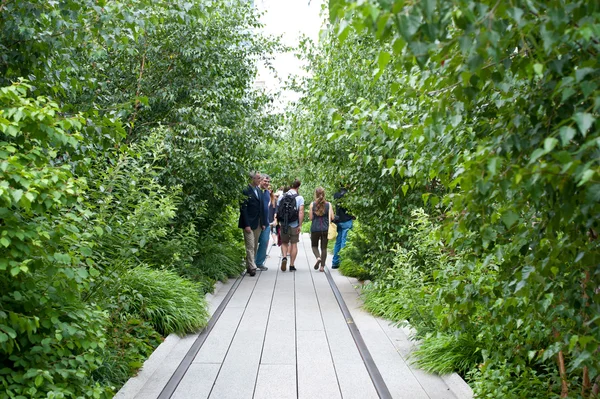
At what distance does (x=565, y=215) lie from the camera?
2.30 metres

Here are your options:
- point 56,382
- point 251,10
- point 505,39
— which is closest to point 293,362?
point 56,382

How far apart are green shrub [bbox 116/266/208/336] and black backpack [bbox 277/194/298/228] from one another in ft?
19.7

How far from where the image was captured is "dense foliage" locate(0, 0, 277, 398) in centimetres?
337

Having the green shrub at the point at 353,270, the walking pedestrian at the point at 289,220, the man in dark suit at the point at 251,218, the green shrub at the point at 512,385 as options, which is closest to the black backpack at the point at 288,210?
the walking pedestrian at the point at 289,220

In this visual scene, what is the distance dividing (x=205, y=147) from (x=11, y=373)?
6.46 metres

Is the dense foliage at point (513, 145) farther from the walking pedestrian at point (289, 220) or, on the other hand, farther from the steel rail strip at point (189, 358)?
the walking pedestrian at point (289, 220)

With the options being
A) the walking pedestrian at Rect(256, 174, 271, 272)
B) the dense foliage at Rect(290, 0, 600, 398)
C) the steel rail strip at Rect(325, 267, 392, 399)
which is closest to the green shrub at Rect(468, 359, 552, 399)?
the dense foliage at Rect(290, 0, 600, 398)

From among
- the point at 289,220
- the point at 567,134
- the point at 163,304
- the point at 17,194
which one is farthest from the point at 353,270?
the point at 567,134

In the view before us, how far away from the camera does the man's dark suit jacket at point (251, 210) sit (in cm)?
1285

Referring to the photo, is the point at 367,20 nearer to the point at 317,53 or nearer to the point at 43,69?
the point at 43,69

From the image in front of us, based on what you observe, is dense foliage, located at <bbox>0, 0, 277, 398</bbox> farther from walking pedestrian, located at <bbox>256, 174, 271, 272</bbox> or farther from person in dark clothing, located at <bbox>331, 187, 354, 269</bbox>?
person in dark clothing, located at <bbox>331, 187, 354, 269</bbox>

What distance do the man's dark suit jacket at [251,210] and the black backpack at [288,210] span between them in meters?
0.80

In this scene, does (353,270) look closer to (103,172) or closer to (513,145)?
(103,172)

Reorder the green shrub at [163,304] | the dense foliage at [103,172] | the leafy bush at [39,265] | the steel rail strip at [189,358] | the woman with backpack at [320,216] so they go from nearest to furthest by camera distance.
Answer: the leafy bush at [39,265] < the dense foliage at [103,172] < the steel rail strip at [189,358] < the green shrub at [163,304] < the woman with backpack at [320,216]
